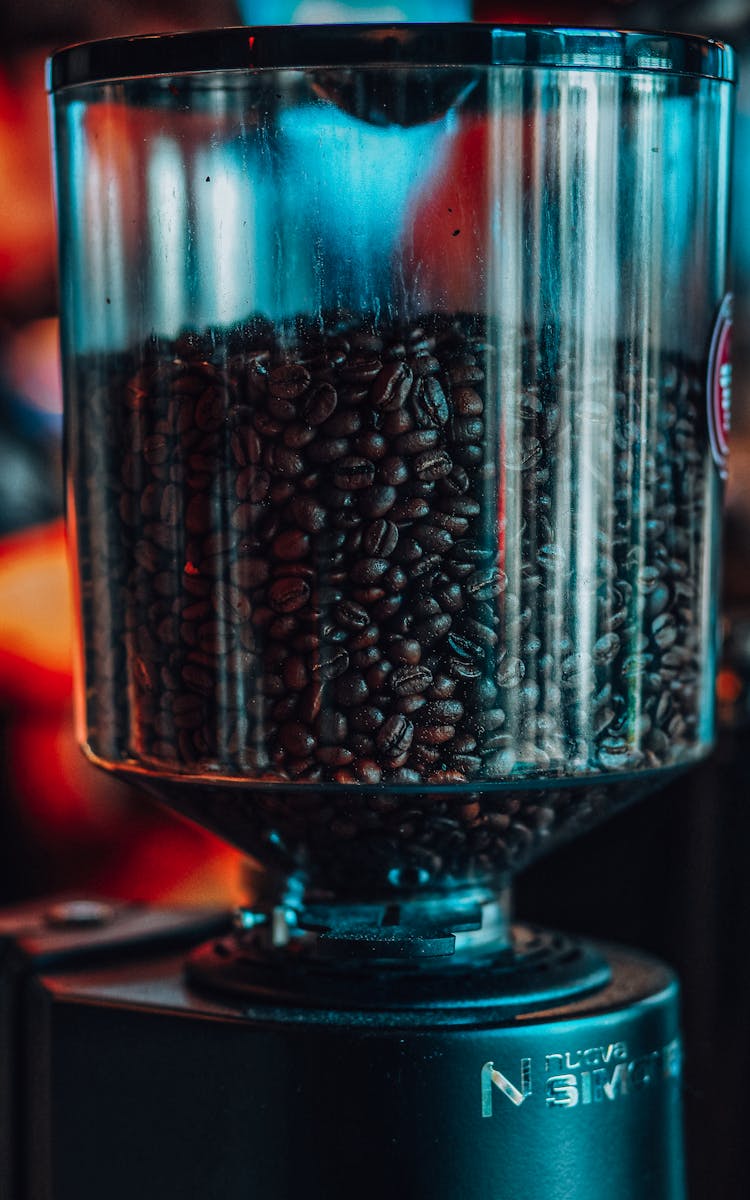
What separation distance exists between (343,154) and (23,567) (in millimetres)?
1036

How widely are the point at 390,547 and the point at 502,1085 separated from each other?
0.84 ft

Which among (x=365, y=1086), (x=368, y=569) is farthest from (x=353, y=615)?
(x=365, y=1086)

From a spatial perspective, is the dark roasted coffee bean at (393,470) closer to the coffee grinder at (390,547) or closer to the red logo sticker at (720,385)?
the coffee grinder at (390,547)

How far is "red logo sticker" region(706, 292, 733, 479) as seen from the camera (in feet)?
2.59

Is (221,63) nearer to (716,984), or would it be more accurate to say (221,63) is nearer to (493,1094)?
(493,1094)

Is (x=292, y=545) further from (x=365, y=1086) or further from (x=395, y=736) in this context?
(x=365, y=1086)

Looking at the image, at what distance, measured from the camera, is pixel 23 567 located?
167cm

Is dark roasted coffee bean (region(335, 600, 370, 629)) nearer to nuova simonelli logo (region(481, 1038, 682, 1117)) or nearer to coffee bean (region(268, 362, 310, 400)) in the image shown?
coffee bean (region(268, 362, 310, 400))

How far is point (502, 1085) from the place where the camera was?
73 centimetres

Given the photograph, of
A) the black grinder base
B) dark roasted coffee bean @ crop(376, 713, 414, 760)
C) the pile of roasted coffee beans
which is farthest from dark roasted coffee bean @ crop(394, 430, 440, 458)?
the black grinder base

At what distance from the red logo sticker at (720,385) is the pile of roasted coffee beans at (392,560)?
4 cm

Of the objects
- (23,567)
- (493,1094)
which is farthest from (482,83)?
(23,567)

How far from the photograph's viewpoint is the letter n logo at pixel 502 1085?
73 cm

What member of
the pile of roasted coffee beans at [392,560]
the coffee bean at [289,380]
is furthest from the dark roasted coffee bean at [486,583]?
the coffee bean at [289,380]
